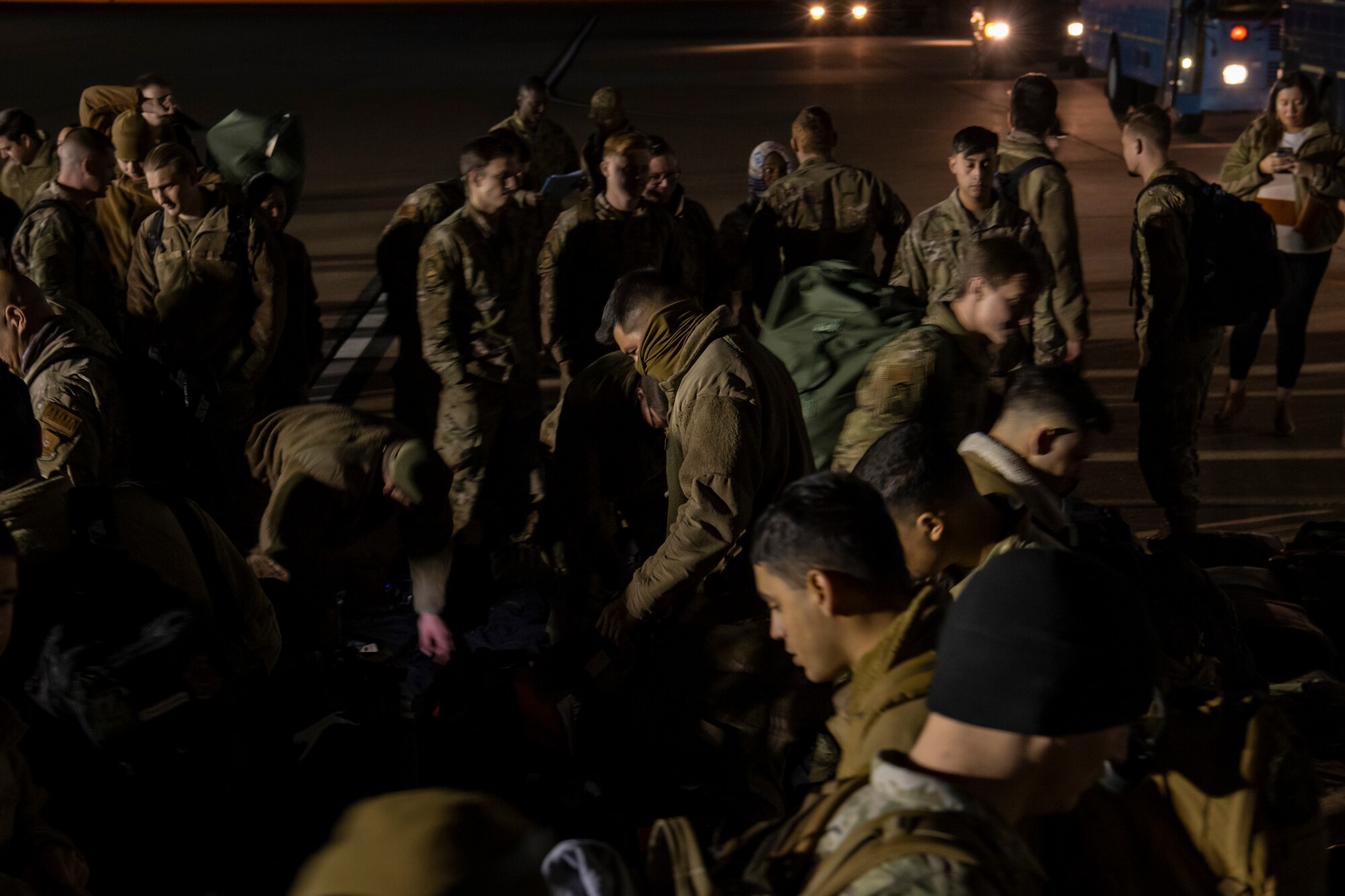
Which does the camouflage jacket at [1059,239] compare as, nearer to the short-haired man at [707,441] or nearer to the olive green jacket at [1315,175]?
the olive green jacket at [1315,175]

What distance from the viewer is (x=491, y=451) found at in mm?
6430

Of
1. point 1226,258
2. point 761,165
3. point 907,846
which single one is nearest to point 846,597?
point 907,846

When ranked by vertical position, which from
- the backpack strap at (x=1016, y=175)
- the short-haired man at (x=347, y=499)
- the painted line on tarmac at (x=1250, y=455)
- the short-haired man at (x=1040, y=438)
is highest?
the backpack strap at (x=1016, y=175)

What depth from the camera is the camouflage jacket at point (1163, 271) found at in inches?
229

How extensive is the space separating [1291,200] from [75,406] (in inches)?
269

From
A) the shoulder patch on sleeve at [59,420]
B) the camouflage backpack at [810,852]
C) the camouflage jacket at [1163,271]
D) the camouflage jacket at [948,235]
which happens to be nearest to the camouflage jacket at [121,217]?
the shoulder patch on sleeve at [59,420]

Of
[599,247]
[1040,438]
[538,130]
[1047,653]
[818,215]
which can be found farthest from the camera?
[538,130]

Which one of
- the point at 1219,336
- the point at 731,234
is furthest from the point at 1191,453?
the point at 731,234

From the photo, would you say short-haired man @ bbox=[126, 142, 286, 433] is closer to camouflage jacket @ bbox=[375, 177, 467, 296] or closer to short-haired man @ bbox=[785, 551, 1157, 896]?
camouflage jacket @ bbox=[375, 177, 467, 296]

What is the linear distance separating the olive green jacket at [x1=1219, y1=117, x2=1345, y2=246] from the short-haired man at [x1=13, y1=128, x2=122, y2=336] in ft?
20.9

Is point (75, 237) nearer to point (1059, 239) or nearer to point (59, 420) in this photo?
point (59, 420)

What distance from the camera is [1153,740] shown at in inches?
80.0

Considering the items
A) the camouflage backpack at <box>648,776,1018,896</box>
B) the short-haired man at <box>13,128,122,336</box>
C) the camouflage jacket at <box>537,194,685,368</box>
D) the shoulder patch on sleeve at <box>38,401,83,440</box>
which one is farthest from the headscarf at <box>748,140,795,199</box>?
the camouflage backpack at <box>648,776,1018,896</box>

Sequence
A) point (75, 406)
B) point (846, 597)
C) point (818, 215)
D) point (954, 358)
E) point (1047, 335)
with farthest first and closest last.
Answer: point (818, 215)
point (1047, 335)
point (954, 358)
point (75, 406)
point (846, 597)
